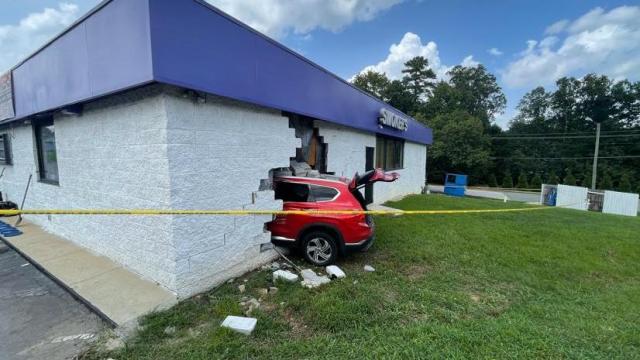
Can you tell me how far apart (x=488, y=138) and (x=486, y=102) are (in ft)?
52.2

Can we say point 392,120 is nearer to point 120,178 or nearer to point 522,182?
point 120,178

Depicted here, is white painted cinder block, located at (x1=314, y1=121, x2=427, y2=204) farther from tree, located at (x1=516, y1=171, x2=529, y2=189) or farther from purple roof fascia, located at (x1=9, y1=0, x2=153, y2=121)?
tree, located at (x1=516, y1=171, x2=529, y2=189)

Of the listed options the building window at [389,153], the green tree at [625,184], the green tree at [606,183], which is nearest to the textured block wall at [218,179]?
the building window at [389,153]

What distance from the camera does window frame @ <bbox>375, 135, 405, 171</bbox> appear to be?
11.2 m

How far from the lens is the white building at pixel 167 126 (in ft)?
10.9

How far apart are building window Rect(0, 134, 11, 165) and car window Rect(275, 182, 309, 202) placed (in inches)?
340

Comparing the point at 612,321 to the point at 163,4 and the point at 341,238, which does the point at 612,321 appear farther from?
the point at 163,4

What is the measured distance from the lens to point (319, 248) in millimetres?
4906

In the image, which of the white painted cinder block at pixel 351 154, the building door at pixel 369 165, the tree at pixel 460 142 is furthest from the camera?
the tree at pixel 460 142

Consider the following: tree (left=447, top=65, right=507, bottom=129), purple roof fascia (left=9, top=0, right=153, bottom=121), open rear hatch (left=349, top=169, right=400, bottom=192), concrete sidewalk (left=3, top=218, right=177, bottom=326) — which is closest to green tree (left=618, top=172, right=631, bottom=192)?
tree (left=447, top=65, right=507, bottom=129)

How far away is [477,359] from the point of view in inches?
99.7

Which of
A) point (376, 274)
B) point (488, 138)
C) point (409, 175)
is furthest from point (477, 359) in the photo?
point (488, 138)

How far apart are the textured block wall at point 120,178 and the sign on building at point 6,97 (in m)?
2.23

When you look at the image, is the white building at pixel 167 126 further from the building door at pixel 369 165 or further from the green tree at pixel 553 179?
the green tree at pixel 553 179
